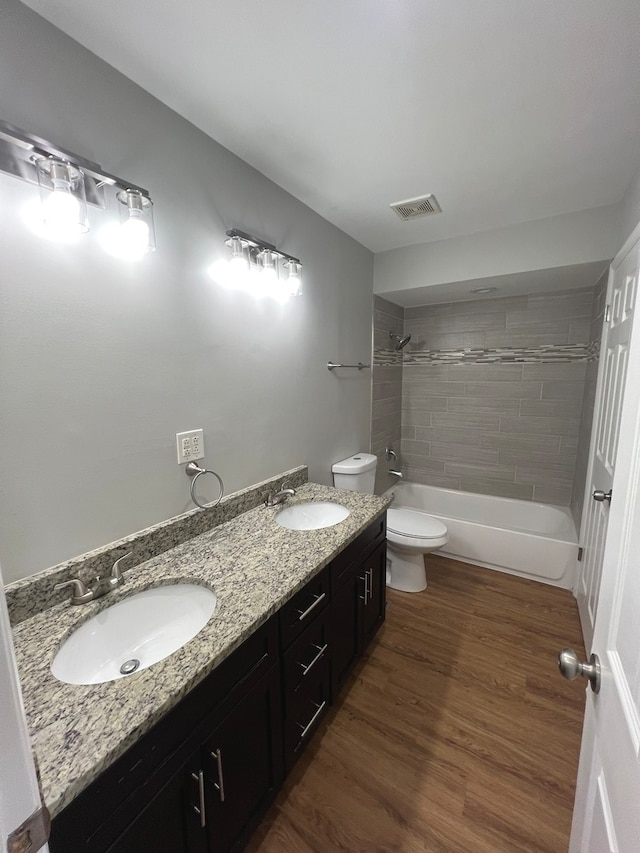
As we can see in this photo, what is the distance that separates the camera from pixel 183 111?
1.24 metres

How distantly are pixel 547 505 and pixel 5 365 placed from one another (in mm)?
3369

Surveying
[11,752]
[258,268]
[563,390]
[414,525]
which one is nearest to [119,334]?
[258,268]

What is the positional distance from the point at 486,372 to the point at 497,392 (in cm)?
19

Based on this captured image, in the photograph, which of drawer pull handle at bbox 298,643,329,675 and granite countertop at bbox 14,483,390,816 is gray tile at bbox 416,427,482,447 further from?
drawer pull handle at bbox 298,643,329,675

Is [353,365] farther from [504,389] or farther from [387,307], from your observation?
[504,389]

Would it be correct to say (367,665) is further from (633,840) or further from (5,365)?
(5,365)

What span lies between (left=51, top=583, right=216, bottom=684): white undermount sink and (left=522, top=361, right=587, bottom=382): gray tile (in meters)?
2.83

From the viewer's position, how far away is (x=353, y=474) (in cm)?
227

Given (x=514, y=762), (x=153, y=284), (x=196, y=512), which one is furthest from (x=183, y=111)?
(x=514, y=762)

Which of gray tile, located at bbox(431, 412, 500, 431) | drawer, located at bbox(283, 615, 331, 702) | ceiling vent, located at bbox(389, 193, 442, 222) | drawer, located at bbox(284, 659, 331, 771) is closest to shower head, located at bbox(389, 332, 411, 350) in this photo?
gray tile, located at bbox(431, 412, 500, 431)

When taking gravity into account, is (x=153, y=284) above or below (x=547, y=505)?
above

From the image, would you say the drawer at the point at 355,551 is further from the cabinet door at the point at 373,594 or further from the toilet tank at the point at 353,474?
the toilet tank at the point at 353,474

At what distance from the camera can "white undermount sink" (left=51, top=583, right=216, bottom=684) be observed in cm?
90

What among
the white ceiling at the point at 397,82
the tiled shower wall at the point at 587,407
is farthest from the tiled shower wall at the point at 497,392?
the white ceiling at the point at 397,82
